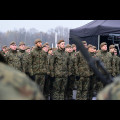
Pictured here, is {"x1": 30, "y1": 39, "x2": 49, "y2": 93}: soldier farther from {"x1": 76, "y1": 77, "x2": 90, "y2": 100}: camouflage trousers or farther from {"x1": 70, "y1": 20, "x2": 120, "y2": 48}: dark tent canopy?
{"x1": 70, "y1": 20, "x2": 120, "y2": 48}: dark tent canopy

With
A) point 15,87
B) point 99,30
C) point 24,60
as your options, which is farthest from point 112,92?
point 99,30

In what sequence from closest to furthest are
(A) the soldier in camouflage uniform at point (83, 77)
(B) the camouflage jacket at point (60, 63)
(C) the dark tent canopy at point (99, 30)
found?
(B) the camouflage jacket at point (60, 63), (A) the soldier in camouflage uniform at point (83, 77), (C) the dark tent canopy at point (99, 30)

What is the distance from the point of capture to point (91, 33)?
1226 cm

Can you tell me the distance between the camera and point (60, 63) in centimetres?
797

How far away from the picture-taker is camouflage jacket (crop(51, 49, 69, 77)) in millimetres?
7946

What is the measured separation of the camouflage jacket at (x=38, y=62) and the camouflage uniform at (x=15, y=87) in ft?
21.6

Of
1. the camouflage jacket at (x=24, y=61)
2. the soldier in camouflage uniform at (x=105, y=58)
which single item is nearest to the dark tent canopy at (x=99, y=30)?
the soldier in camouflage uniform at (x=105, y=58)

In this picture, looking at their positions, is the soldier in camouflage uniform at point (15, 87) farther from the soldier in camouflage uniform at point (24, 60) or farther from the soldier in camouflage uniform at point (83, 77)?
the soldier in camouflage uniform at point (24, 60)

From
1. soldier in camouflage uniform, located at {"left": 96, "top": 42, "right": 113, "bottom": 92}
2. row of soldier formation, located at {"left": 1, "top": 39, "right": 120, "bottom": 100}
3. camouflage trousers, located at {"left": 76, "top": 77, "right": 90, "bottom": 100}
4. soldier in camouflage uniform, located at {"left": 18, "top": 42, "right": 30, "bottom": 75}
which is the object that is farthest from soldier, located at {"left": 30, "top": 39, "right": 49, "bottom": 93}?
soldier in camouflage uniform, located at {"left": 96, "top": 42, "right": 113, "bottom": 92}

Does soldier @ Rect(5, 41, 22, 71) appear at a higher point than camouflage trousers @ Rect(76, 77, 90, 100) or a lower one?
higher

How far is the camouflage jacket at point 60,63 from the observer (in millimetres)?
7946

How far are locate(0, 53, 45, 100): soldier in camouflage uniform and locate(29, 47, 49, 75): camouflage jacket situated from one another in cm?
657

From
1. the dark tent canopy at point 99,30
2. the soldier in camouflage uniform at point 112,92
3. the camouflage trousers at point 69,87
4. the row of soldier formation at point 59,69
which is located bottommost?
the camouflage trousers at point 69,87

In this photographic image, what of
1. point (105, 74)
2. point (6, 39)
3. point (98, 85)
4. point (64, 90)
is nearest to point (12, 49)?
point (64, 90)
